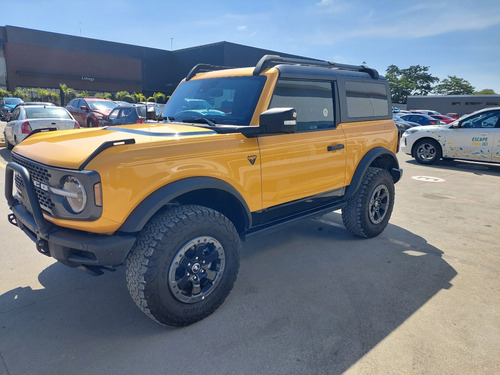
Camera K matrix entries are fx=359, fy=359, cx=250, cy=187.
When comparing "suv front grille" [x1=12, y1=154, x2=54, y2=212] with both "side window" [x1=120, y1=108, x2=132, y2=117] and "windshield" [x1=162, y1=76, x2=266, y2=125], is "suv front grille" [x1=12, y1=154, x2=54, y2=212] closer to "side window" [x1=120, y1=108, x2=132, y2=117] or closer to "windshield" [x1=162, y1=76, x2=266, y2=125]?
"windshield" [x1=162, y1=76, x2=266, y2=125]

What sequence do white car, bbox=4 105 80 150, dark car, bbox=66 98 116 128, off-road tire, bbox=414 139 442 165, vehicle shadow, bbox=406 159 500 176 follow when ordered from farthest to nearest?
dark car, bbox=66 98 116 128 < off-road tire, bbox=414 139 442 165 < vehicle shadow, bbox=406 159 500 176 < white car, bbox=4 105 80 150

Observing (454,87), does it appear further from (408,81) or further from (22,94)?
(22,94)

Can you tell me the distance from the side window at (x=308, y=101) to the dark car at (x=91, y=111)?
38.8 ft

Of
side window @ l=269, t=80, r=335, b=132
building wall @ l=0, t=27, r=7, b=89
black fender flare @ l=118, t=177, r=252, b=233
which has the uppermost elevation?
building wall @ l=0, t=27, r=7, b=89

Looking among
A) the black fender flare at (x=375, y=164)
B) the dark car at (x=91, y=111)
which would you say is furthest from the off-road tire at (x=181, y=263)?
the dark car at (x=91, y=111)

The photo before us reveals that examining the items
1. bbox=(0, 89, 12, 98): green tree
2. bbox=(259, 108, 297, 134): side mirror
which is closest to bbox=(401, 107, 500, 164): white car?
bbox=(259, 108, 297, 134): side mirror

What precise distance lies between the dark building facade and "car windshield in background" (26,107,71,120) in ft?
95.0

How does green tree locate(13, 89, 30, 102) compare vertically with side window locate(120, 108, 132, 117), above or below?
above

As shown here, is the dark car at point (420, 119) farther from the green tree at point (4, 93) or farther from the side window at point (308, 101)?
the green tree at point (4, 93)

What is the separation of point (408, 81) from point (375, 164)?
290ft

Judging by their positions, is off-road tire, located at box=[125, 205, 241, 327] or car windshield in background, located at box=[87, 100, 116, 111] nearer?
off-road tire, located at box=[125, 205, 241, 327]

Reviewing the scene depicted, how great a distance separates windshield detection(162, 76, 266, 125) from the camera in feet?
10.8

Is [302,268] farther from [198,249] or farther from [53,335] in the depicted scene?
[53,335]

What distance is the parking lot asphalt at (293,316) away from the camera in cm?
240
